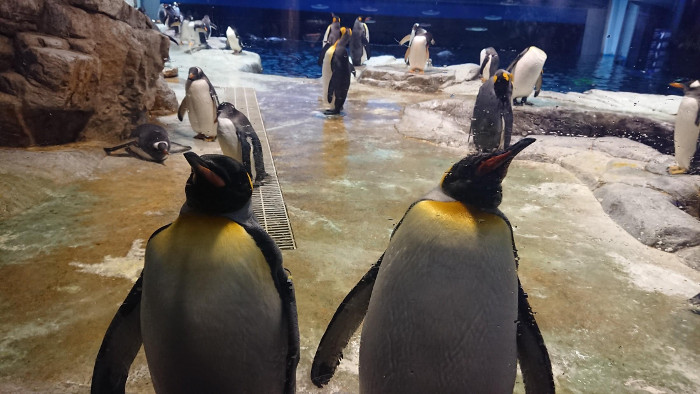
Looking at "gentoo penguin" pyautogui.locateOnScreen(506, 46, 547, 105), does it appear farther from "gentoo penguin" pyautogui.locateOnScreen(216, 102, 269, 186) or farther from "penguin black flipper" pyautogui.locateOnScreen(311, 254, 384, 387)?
"penguin black flipper" pyautogui.locateOnScreen(311, 254, 384, 387)

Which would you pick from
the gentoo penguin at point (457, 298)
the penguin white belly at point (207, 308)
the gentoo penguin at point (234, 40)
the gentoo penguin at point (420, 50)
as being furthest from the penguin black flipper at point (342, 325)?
the gentoo penguin at point (234, 40)

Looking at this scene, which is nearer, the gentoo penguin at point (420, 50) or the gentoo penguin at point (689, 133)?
the gentoo penguin at point (689, 133)

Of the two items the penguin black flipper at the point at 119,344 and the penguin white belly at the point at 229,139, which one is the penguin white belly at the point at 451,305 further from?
the penguin white belly at the point at 229,139

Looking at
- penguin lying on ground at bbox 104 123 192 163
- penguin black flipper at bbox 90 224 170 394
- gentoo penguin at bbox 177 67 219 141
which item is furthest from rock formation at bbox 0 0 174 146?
penguin black flipper at bbox 90 224 170 394

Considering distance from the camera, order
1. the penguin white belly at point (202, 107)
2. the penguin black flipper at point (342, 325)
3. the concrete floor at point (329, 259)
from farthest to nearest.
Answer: the penguin white belly at point (202, 107)
the concrete floor at point (329, 259)
the penguin black flipper at point (342, 325)

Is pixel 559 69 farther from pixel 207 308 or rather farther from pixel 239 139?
pixel 207 308

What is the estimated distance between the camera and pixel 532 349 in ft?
4.01

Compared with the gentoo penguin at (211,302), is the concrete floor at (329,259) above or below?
below

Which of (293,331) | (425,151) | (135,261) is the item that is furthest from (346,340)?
(425,151)

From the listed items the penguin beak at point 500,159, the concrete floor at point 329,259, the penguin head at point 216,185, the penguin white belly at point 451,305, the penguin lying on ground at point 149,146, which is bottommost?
the concrete floor at point 329,259

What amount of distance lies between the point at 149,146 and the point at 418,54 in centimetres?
677

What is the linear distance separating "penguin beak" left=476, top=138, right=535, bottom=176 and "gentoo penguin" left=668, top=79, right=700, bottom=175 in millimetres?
4377

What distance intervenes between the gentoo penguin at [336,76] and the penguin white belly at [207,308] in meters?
5.45

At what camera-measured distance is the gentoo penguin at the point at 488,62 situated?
802 cm
